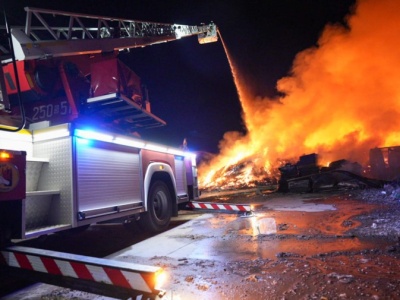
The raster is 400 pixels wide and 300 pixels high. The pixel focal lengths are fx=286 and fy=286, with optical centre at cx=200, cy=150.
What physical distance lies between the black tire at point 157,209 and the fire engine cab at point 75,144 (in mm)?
23

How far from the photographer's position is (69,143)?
3.97 m

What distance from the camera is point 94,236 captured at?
6.76 meters

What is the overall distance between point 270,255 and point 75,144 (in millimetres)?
3297

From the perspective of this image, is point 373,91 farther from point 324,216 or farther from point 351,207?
point 324,216

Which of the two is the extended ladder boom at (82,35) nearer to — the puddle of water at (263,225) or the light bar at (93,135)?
the light bar at (93,135)

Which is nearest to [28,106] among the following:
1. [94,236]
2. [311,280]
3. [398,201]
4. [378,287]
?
[94,236]

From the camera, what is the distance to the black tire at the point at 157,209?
6.00 meters

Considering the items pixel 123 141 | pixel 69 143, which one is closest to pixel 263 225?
pixel 123 141

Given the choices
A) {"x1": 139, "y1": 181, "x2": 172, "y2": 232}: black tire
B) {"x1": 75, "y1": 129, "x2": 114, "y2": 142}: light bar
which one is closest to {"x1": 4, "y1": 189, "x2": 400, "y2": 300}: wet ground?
{"x1": 139, "y1": 181, "x2": 172, "y2": 232}: black tire

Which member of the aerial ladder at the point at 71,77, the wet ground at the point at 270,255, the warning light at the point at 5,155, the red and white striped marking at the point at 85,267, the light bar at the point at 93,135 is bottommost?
the wet ground at the point at 270,255

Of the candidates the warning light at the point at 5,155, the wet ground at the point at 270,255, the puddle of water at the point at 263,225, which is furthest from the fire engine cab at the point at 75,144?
the puddle of water at the point at 263,225

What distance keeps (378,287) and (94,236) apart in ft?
19.1

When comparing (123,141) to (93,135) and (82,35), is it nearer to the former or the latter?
(93,135)

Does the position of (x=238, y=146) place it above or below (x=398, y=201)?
above
